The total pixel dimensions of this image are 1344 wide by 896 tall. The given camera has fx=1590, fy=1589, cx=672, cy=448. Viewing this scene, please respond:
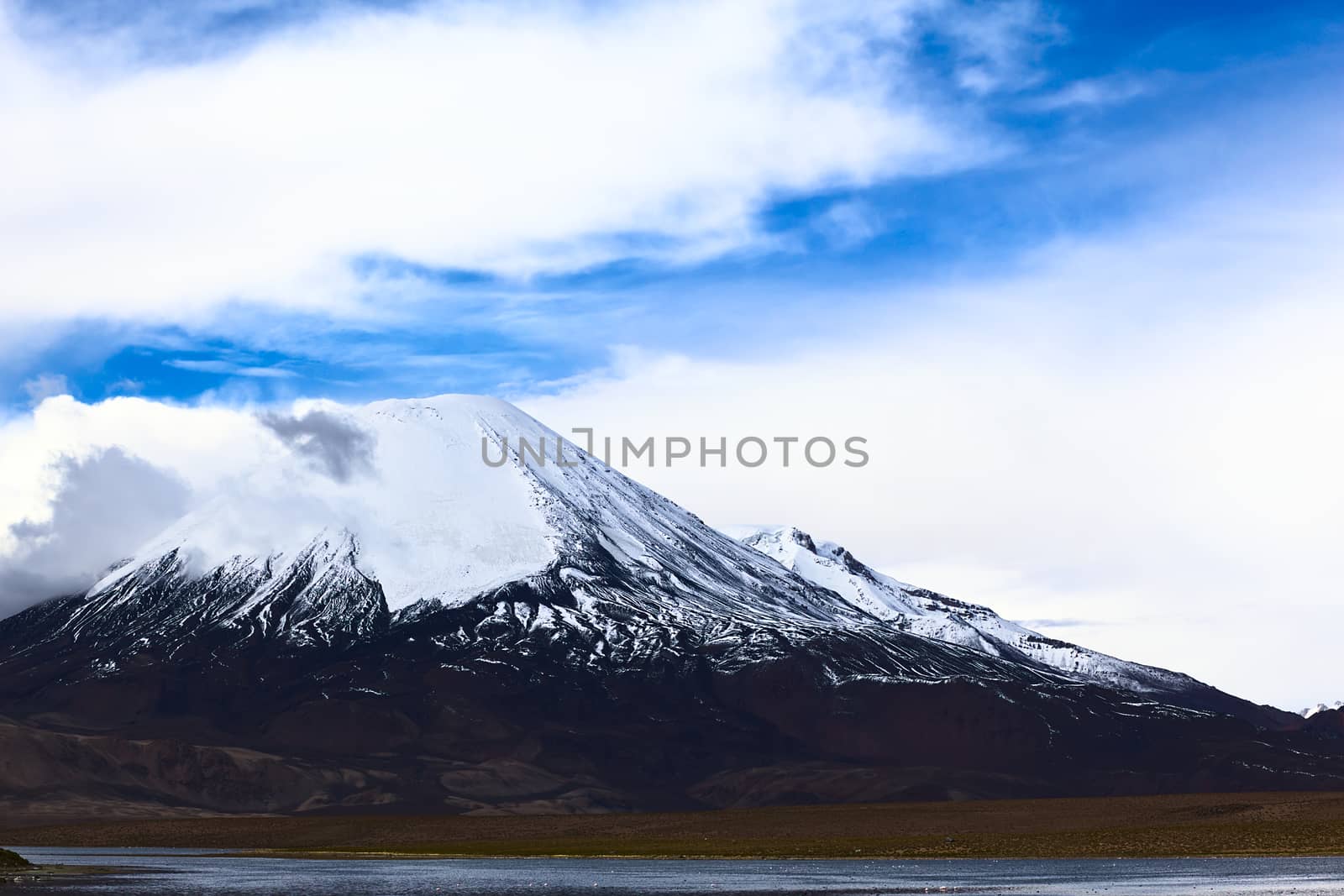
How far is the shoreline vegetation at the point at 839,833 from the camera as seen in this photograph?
4717 inches

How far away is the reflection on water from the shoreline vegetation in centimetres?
1091

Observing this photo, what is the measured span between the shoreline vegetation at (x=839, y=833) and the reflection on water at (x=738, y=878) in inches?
429

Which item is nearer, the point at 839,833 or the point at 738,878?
the point at 738,878

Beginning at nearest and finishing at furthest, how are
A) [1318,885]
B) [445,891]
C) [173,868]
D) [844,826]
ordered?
1. [1318,885]
2. [445,891]
3. [173,868]
4. [844,826]

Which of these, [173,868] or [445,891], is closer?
[445,891]

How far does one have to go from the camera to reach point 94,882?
317 feet

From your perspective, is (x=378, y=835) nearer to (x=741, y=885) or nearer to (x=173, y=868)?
(x=173, y=868)

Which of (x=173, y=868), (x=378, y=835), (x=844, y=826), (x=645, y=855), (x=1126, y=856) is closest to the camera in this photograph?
(x=1126, y=856)

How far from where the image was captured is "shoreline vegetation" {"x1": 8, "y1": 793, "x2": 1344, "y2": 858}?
11981 centimetres

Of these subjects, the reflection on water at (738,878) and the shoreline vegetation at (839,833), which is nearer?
the reflection on water at (738,878)

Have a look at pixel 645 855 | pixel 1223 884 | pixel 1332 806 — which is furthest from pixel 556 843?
pixel 1223 884

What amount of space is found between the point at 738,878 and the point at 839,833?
186 ft

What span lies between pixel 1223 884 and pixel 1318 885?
521 cm

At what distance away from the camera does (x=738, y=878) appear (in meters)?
95.5
